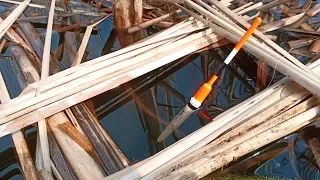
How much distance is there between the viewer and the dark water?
276cm

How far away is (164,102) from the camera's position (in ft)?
10.9

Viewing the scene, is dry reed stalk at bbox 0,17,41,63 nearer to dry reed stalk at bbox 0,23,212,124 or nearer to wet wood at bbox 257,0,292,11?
dry reed stalk at bbox 0,23,212,124

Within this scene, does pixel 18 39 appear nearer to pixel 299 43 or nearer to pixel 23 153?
pixel 23 153

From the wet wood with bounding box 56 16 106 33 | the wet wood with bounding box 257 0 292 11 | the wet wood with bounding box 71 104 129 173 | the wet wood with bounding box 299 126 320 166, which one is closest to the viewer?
the wet wood with bounding box 71 104 129 173

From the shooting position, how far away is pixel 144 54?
312cm

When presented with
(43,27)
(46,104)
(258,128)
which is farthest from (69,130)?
(43,27)

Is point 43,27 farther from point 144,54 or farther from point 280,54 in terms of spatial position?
point 280,54

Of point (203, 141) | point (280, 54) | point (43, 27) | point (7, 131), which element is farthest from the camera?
point (43, 27)

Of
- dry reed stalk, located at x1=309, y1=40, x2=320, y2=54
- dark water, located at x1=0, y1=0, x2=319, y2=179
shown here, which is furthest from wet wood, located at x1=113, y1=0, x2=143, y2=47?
dry reed stalk, located at x1=309, y1=40, x2=320, y2=54

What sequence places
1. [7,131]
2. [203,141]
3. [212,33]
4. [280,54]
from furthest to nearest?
[212,33] → [280,54] → [7,131] → [203,141]

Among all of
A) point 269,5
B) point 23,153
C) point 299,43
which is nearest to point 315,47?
point 299,43

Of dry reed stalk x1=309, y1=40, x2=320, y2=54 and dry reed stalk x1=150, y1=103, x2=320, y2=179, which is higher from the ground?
dry reed stalk x1=309, y1=40, x2=320, y2=54

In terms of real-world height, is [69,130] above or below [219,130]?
above

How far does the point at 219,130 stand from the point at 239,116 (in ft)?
0.68
